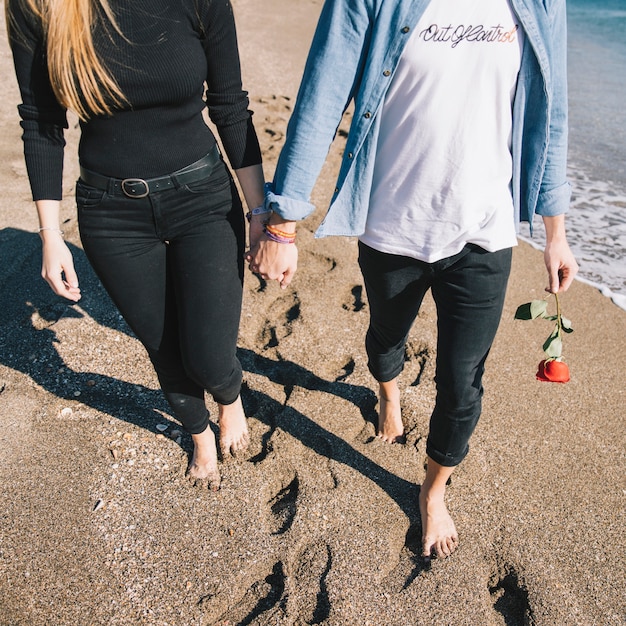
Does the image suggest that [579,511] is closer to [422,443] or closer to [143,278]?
A: [422,443]

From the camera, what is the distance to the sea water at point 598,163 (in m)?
4.43

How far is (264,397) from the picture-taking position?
2848 mm

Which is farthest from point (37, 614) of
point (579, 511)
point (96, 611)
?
point (579, 511)

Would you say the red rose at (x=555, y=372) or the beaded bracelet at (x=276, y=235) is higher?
the beaded bracelet at (x=276, y=235)

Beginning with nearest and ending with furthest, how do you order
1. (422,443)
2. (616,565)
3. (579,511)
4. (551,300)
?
1. (616,565)
2. (579,511)
3. (422,443)
4. (551,300)

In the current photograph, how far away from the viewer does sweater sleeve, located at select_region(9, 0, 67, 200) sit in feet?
5.43

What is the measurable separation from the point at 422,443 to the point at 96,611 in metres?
1.48

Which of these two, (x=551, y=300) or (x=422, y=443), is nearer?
(x=422, y=443)

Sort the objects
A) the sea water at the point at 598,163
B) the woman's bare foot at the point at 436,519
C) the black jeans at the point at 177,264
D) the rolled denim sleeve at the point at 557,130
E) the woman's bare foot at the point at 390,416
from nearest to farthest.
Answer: the rolled denim sleeve at the point at 557,130
the black jeans at the point at 177,264
the woman's bare foot at the point at 436,519
the woman's bare foot at the point at 390,416
the sea water at the point at 598,163

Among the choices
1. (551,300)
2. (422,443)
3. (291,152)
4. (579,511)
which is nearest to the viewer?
(291,152)

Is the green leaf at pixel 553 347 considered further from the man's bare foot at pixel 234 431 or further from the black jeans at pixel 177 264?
the man's bare foot at pixel 234 431

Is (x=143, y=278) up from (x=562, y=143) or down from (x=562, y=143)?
down

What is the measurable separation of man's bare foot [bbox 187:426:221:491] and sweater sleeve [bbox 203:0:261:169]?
114 cm

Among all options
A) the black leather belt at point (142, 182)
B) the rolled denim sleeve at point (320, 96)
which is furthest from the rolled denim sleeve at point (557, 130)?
the black leather belt at point (142, 182)
